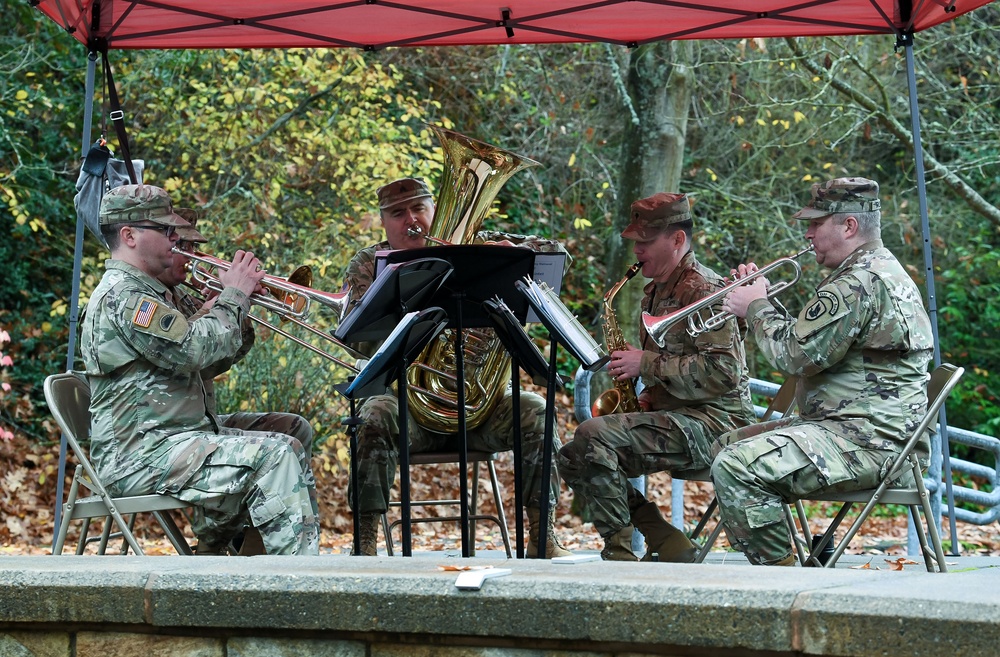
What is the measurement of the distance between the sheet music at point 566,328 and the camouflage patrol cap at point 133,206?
1576mm

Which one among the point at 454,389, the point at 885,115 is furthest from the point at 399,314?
the point at 885,115

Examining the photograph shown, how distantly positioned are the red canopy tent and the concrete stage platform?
2.56m

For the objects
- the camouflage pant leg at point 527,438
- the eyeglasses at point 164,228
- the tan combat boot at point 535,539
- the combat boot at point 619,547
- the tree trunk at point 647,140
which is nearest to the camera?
the eyeglasses at point 164,228

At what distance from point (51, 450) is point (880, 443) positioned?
306 inches

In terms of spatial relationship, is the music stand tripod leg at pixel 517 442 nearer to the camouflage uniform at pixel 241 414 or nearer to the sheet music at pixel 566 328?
the sheet music at pixel 566 328

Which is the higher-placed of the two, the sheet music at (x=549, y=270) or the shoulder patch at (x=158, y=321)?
the sheet music at (x=549, y=270)

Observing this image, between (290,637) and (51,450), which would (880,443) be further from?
(51,450)

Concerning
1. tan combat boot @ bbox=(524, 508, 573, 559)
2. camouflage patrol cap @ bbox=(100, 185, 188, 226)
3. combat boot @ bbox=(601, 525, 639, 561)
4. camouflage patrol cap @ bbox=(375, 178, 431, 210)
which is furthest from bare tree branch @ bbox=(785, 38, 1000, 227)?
camouflage patrol cap @ bbox=(100, 185, 188, 226)

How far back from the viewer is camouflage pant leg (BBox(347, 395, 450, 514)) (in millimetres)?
5418

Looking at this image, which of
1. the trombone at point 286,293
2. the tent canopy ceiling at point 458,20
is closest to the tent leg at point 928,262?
the tent canopy ceiling at point 458,20

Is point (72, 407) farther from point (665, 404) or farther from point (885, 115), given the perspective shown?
point (885, 115)

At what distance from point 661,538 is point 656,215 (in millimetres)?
1462

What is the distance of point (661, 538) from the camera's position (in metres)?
5.54

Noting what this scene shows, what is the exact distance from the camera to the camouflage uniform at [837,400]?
4.37m
